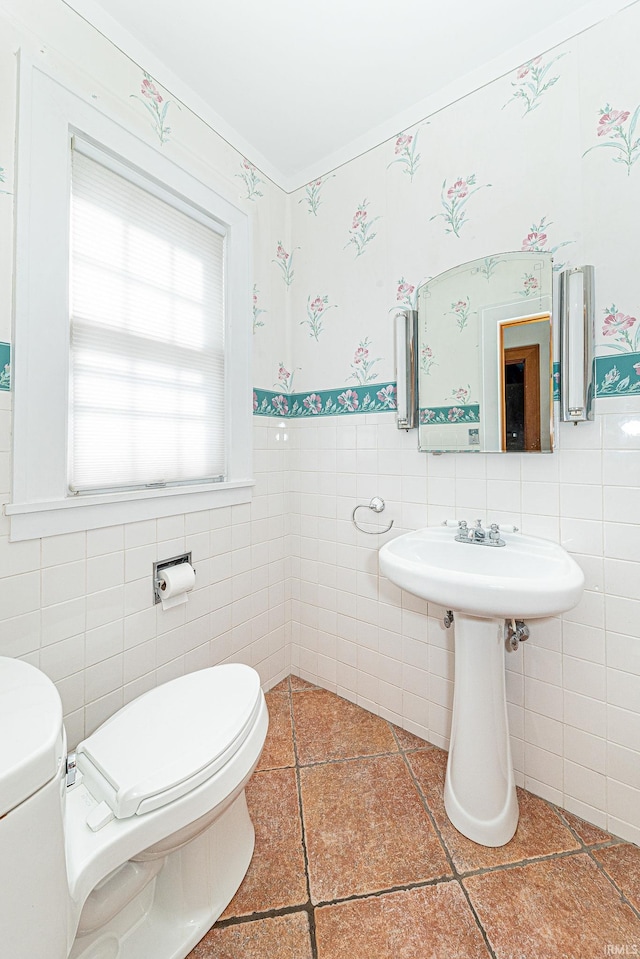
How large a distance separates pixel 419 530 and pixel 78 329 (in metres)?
1.35

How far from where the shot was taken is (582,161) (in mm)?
1221

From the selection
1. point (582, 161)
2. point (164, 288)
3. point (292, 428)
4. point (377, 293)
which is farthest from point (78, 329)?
point (582, 161)

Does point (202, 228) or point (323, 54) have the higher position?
point (323, 54)

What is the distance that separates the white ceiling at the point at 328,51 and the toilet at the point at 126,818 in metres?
1.91

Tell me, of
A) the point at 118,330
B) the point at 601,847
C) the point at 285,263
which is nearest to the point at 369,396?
the point at 285,263

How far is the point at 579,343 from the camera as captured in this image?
3.89ft

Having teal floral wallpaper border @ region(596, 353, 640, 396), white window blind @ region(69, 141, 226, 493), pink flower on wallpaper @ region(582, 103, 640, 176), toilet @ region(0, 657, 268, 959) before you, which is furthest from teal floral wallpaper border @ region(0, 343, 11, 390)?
pink flower on wallpaper @ region(582, 103, 640, 176)

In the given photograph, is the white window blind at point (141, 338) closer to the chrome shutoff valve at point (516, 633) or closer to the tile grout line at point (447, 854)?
the chrome shutoff valve at point (516, 633)

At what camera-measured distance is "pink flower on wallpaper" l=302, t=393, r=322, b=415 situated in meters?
1.89

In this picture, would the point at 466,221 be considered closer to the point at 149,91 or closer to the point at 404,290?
the point at 404,290

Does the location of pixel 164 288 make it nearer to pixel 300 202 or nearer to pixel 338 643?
pixel 300 202

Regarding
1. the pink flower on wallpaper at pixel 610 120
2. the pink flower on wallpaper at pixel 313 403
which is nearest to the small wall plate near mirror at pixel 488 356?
the pink flower on wallpaper at pixel 610 120

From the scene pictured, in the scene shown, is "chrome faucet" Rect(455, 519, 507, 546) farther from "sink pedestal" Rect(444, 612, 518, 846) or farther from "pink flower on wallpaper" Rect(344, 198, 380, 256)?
"pink flower on wallpaper" Rect(344, 198, 380, 256)

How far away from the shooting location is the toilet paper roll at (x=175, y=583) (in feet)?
4.52
